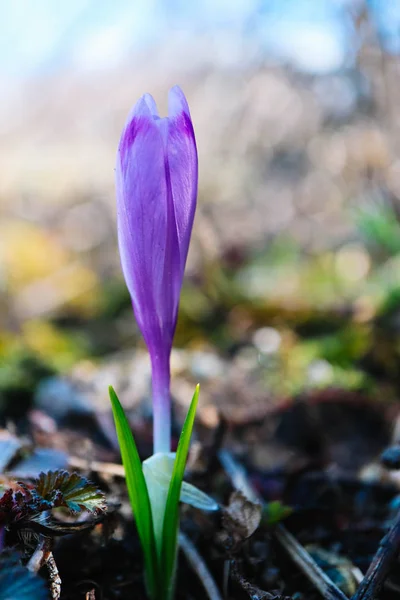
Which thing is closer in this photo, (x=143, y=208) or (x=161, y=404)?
(x=143, y=208)

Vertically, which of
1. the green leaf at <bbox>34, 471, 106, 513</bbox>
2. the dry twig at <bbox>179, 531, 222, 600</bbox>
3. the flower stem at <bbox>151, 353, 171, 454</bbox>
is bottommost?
the dry twig at <bbox>179, 531, 222, 600</bbox>

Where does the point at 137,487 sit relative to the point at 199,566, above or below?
above

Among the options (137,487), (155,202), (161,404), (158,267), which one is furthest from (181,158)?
(137,487)

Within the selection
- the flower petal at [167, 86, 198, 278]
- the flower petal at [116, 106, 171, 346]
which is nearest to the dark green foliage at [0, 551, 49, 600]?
the flower petal at [116, 106, 171, 346]

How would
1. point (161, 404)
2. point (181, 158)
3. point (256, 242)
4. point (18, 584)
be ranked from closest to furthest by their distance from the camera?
point (18, 584), point (181, 158), point (161, 404), point (256, 242)

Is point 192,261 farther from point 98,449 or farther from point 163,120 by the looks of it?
point 163,120

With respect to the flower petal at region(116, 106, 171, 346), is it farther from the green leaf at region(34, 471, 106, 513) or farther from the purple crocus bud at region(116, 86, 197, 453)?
the green leaf at region(34, 471, 106, 513)

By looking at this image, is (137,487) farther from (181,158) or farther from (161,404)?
(181,158)
